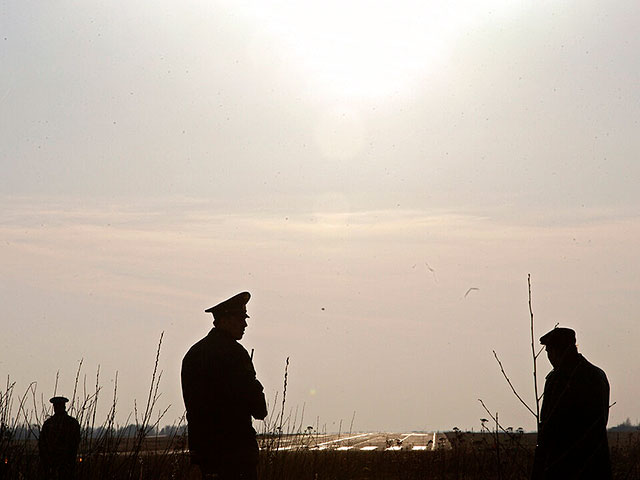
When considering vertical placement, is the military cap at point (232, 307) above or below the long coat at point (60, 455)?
above

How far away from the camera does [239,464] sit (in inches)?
273

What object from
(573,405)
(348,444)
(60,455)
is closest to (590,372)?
(573,405)

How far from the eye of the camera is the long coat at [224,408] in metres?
6.93

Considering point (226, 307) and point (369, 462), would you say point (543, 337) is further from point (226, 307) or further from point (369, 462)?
point (369, 462)

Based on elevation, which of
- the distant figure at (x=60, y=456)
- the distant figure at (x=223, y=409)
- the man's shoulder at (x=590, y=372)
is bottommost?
the distant figure at (x=60, y=456)

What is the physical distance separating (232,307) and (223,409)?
0.75 meters

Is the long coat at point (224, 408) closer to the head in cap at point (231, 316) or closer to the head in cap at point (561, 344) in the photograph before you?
the head in cap at point (231, 316)

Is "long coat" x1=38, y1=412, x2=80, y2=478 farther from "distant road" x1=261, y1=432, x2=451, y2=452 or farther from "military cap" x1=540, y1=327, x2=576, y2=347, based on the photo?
"military cap" x1=540, y1=327, x2=576, y2=347

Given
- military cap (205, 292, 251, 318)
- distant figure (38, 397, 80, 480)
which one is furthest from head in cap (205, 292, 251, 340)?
distant figure (38, 397, 80, 480)

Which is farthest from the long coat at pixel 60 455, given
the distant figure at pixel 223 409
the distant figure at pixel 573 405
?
the distant figure at pixel 573 405

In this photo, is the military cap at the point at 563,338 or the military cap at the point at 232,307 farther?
the military cap at the point at 563,338

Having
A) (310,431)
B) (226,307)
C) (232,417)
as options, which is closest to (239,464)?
(232,417)

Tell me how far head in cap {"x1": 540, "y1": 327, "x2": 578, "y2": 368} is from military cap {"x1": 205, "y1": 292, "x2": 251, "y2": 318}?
2270 millimetres

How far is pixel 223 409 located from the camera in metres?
6.96
